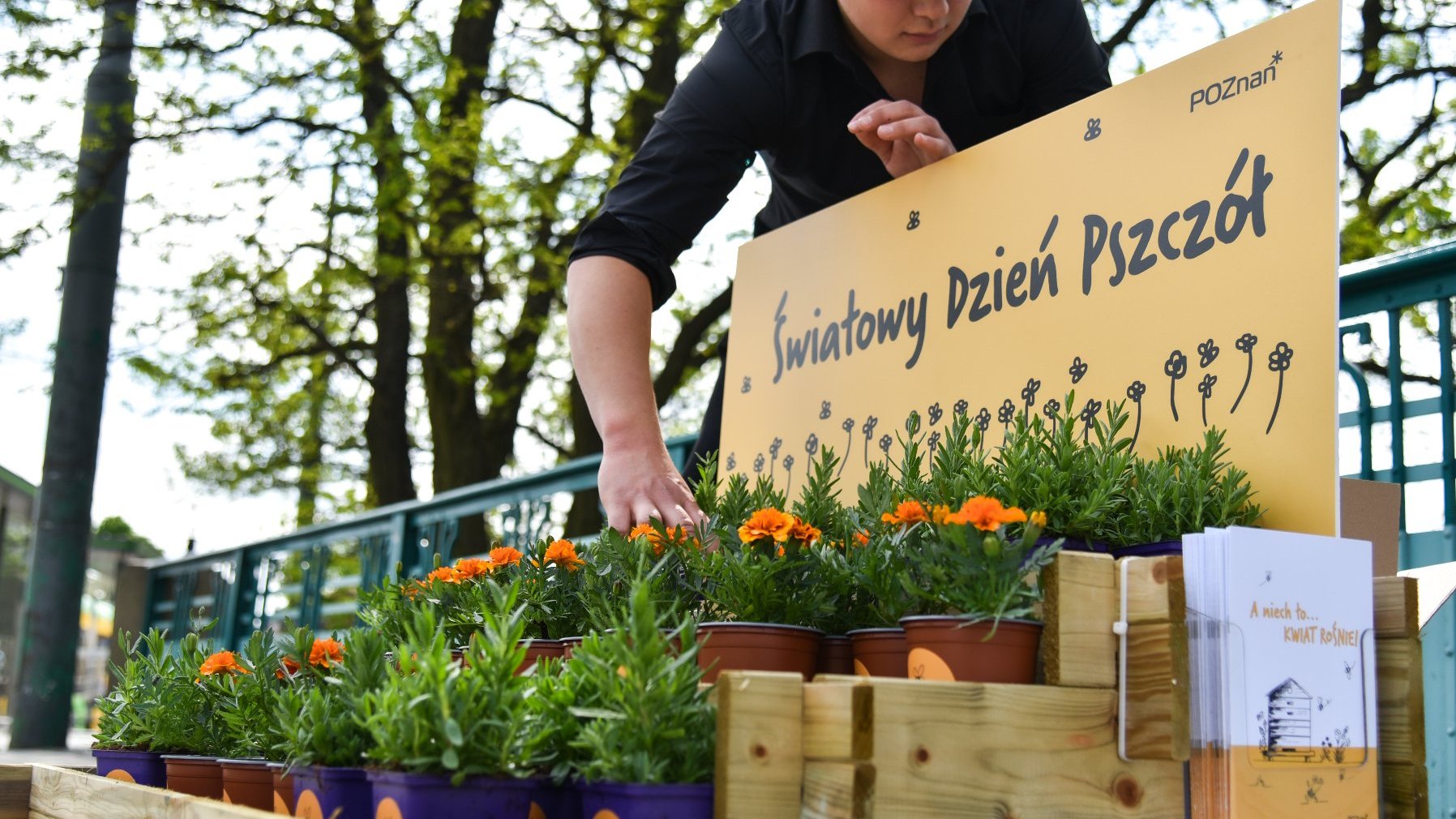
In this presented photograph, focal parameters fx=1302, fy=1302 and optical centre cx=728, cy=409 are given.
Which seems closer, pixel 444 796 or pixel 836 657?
pixel 444 796

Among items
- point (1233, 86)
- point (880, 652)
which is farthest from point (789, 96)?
point (880, 652)

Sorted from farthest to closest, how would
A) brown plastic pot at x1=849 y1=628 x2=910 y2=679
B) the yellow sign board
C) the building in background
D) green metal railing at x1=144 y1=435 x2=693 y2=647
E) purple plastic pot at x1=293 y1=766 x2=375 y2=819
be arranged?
the building in background < green metal railing at x1=144 y1=435 x2=693 y2=647 < the yellow sign board < brown plastic pot at x1=849 y1=628 x2=910 y2=679 < purple plastic pot at x1=293 y1=766 x2=375 y2=819

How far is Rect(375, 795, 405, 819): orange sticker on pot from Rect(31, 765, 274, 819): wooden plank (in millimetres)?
104

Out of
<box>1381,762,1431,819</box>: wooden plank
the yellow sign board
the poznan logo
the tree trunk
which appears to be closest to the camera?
<box>1381,762,1431,819</box>: wooden plank

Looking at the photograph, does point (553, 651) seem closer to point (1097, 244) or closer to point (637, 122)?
point (1097, 244)

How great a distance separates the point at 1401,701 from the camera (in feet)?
5.00

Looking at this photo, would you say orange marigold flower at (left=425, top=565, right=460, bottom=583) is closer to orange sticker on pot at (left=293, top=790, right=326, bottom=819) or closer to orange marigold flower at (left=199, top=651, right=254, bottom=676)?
orange marigold flower at (left=199, top=651, right=254, bottom=676)

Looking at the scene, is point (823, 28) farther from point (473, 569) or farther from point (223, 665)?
point (223, 665)

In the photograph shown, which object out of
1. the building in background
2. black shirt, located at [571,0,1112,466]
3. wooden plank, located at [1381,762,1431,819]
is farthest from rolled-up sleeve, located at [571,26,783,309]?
the building in background

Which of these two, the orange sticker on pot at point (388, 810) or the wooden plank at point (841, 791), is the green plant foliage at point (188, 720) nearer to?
the orange sticker on pot at point (388, 810)

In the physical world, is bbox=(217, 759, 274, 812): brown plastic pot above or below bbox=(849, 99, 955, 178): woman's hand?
below

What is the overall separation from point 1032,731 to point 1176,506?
1.24 ft

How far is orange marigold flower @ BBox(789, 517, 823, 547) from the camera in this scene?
5.10 feet

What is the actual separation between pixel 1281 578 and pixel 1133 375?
490 millimetres
